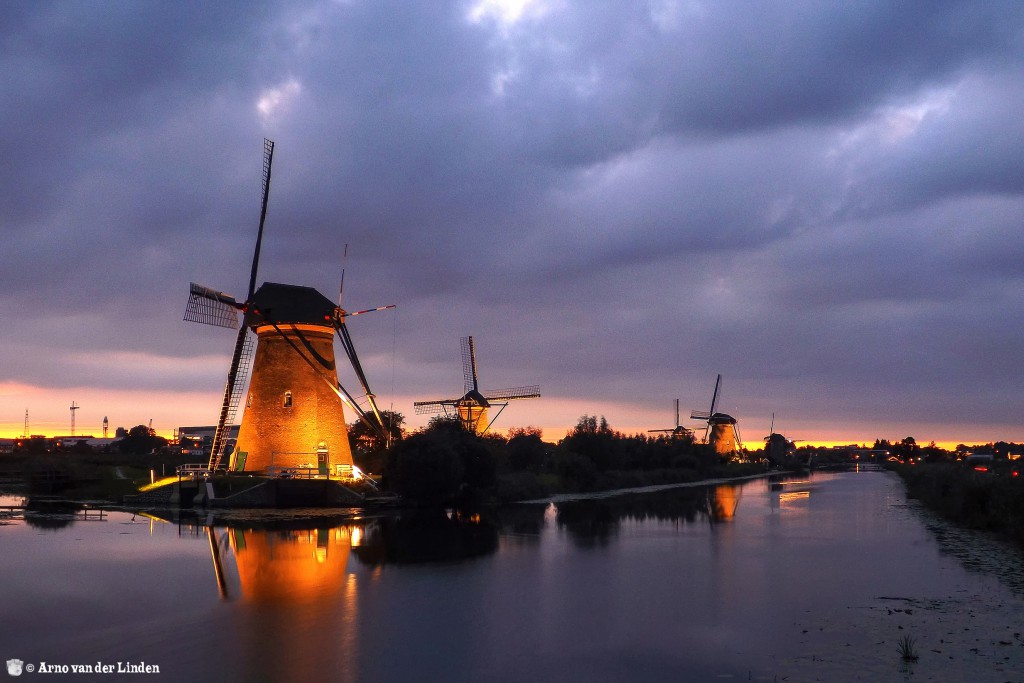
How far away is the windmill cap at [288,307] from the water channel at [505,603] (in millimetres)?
11461

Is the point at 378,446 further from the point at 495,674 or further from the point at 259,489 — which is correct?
the point at 495,674

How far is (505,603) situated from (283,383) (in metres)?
23.5

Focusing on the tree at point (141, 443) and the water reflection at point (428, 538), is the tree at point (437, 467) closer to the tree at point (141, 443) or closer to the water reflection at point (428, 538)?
the water reflection at point (428, 538)

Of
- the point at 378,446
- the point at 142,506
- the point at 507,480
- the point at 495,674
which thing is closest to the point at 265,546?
the point at 495,674

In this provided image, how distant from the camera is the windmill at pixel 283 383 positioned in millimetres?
36125

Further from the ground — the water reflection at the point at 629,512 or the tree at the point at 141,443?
the tree at the point at 141,443

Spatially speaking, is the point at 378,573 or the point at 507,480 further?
the point at 507,480

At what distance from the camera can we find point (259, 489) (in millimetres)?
34469

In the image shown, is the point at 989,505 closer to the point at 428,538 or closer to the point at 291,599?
the point at 428,538

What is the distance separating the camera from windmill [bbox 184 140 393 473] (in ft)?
119

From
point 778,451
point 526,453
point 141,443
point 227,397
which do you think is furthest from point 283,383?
point 778,451

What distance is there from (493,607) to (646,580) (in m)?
4.70

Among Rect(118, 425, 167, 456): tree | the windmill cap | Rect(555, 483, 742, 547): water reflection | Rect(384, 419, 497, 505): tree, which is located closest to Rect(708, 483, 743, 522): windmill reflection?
Rect(555, 483, 742, 547): water reflection

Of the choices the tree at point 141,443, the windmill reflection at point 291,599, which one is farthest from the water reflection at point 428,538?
the tree at point 141,443
